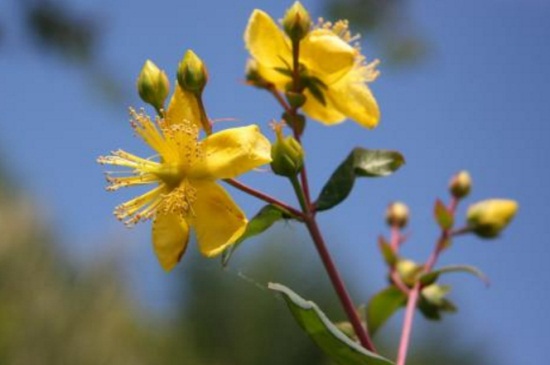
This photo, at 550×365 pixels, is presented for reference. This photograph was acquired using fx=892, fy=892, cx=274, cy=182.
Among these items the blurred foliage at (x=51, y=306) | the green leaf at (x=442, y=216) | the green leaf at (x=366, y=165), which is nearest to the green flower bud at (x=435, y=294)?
the green leaf at (x=442, y=216)

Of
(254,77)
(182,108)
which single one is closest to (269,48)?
(254,77)

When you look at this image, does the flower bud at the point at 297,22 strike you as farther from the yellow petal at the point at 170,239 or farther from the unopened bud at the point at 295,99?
the yellow petal at the point at 170,239

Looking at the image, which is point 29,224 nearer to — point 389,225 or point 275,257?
point 275,257

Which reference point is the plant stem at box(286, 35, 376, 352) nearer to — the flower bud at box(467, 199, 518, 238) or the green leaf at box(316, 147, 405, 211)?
the green leaf at box(316, 147, 405, 211)

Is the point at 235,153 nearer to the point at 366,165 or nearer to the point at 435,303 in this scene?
the point at 366,165

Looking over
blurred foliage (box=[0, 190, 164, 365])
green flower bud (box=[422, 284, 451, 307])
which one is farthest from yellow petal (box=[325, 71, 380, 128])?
blurred foliage (box=[0, 190, 164, 365])
